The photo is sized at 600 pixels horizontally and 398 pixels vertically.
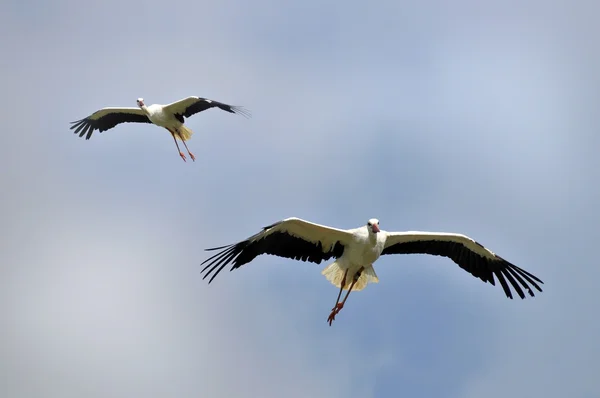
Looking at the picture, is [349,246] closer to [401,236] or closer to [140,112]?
[401,236]

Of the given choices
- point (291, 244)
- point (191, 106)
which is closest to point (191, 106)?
A: point (191, 106)

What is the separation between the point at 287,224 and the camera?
13.8 m

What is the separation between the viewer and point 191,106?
2084cm

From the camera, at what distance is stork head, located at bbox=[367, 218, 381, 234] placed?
1366 centimetres

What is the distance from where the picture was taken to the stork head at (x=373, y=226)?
13664 millimetres

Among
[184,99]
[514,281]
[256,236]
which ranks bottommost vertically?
[514,281]

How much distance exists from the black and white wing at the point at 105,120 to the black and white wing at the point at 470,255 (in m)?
9.57

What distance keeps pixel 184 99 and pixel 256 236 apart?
7394 millimetres

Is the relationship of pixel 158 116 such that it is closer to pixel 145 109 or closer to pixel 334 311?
pixel 145 109

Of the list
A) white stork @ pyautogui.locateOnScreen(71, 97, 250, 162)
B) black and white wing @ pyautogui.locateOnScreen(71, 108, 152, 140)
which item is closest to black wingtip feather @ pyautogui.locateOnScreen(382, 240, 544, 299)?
white stork @ pyautogui.locateOnScreen(71, 97, 250, 162)

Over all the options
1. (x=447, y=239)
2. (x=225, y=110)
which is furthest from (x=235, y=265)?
(x=225, y=110)

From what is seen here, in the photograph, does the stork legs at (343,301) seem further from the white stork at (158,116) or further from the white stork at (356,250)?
the white stork at (158,116)

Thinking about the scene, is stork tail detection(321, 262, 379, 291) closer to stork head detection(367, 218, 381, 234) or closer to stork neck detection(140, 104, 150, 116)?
stork head detection(367, 218, 381, 234)

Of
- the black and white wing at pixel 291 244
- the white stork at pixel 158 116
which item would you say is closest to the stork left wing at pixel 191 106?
the white stork at pixel 158 116
